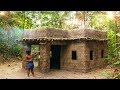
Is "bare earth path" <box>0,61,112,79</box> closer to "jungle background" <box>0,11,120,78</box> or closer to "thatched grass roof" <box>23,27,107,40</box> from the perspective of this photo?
"thatched grass roof" <box>23,27,107,40</box>

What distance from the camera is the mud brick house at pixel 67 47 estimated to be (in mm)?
14766

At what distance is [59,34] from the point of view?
15.8 metres

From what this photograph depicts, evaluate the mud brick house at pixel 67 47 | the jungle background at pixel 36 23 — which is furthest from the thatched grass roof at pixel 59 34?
the jungle background at pixel 36 23

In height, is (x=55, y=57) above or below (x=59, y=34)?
below

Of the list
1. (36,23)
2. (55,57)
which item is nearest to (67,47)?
(55,57)

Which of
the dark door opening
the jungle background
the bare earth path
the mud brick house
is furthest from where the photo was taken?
the jungle background

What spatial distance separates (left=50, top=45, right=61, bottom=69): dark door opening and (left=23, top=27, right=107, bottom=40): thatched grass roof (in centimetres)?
98

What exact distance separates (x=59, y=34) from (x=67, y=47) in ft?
3.22

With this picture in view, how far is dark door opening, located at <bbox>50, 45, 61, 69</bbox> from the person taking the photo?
53.5ft

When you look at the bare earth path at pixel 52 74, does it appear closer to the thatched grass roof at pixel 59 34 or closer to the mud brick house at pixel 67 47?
the mud brick house at pixel 67 47

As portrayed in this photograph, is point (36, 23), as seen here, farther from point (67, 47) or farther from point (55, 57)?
point (67, 47)

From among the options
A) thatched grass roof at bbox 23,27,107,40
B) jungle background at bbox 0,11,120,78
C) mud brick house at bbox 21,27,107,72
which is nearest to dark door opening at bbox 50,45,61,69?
mud brick house at bbox 21,27,107,72

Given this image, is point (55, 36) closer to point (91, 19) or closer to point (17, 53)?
point (17, 53)
